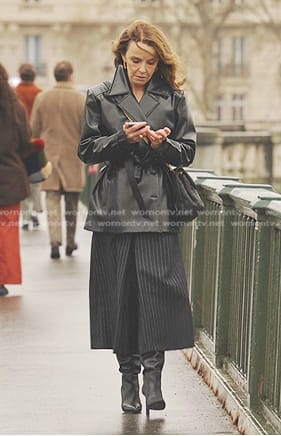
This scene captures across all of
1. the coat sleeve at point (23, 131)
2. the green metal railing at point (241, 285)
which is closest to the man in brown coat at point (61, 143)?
the coat sleeve at point (23, 131)

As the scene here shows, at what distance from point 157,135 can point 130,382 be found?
49.4 inches

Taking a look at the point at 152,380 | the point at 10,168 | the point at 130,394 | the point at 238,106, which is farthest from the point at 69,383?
the point at 238,106

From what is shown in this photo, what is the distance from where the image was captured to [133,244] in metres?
8.69

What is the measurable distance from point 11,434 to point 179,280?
1.10 meters

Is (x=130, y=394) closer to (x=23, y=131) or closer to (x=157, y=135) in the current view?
(x=157, y=135)

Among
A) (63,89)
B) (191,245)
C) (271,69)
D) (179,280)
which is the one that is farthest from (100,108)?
(271,69)

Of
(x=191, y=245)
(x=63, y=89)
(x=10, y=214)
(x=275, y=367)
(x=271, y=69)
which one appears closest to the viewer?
(x=275, y=367)

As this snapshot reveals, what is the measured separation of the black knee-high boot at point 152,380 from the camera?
8688 mm

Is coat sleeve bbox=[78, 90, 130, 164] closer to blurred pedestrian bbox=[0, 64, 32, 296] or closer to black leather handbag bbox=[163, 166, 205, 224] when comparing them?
black leather handbag bbox=[163, 166, 205, 224]

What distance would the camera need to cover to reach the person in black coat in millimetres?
8641

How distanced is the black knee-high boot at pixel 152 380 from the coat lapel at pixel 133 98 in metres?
1.15

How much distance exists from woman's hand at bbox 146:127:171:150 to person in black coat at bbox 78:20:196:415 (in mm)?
81

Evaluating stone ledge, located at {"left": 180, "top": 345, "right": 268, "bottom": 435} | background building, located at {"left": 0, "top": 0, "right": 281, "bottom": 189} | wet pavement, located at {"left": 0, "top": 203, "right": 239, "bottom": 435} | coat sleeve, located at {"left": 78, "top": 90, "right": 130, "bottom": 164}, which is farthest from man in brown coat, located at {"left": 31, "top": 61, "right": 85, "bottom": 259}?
background building, located at {"left": 0, "top": 0, "right": 281, "bottom": 189}

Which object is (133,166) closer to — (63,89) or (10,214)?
(10,214)
